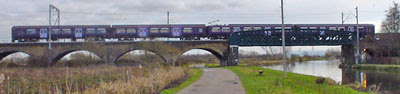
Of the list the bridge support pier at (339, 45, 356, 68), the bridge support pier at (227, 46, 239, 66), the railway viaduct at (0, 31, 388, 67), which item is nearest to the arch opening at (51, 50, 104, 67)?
the railway viaduct at (0, 31, 388, 67)

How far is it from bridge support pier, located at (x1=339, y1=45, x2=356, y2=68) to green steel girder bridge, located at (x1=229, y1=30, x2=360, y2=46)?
1891mm

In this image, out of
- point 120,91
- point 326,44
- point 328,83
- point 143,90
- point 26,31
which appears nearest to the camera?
point 120,91

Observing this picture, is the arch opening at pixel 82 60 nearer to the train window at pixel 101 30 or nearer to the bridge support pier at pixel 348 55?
the train window at pixel 101 30

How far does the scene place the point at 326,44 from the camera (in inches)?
1960

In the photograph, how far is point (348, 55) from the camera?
51.2 m

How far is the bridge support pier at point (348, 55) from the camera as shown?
4872cm

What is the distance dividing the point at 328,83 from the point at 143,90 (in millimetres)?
10652

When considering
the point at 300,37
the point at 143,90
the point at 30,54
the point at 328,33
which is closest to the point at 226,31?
the point at 300,37

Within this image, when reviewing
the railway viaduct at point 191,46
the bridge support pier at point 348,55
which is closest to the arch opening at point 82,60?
the railway viaduct at point 191,46

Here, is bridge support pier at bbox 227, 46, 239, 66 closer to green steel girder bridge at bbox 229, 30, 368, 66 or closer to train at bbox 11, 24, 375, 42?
green steel girder bridge at bbox 229, 30, 368, 66

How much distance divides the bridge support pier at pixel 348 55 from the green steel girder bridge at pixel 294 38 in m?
1.89

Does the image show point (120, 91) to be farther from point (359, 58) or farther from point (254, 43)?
point (359, 58)

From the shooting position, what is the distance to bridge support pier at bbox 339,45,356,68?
160 feet

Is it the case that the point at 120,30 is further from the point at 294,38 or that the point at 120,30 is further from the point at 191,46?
the point at 294,38
